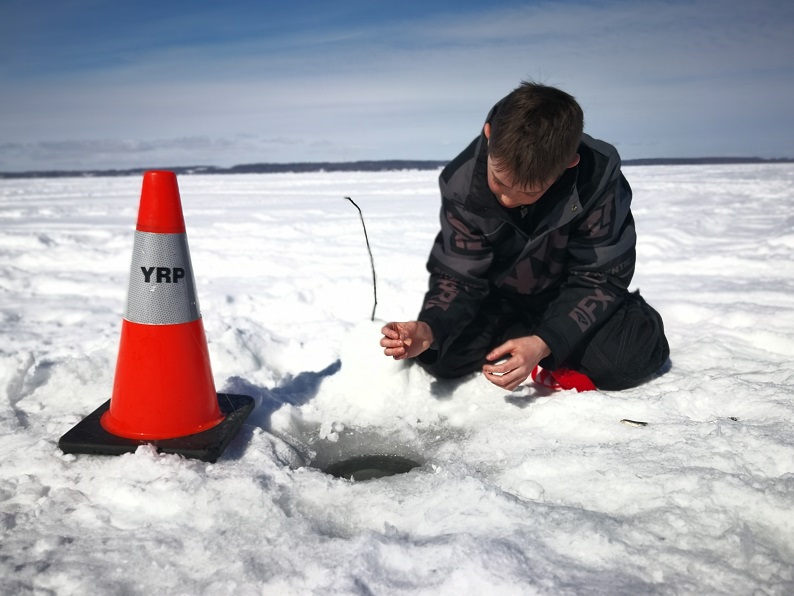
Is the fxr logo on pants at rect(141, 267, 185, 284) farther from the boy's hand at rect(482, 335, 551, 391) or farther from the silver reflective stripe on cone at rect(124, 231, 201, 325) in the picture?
the boy's hand at rect(482, 335, 551, 391)

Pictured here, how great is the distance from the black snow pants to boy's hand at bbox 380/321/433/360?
233 millimetres

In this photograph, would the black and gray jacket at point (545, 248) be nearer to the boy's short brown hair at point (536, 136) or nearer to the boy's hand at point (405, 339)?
the boy's hand at point (405, 339)

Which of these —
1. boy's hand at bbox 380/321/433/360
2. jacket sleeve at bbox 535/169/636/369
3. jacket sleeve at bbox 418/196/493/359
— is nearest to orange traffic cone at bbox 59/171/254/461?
boy's hand at bbox 380/321/433/360

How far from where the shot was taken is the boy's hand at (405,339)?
2.07 meters

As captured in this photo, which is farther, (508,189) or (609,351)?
(609,351)

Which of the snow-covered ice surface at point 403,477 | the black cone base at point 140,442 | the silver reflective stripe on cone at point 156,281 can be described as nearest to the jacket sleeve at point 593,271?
the snow-covered ice surface at point 403,477

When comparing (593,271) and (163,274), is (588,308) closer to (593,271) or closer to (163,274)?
(593,271)

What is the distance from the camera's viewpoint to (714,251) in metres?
6.01

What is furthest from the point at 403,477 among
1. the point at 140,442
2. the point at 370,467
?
the point at 140,442

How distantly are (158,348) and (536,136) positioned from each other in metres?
1.44

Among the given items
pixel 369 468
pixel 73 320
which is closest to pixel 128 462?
pixel 369 468

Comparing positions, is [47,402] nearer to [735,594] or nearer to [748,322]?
[735,594]

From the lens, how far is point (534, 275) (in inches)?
99.7

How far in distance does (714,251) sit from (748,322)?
297 cm
